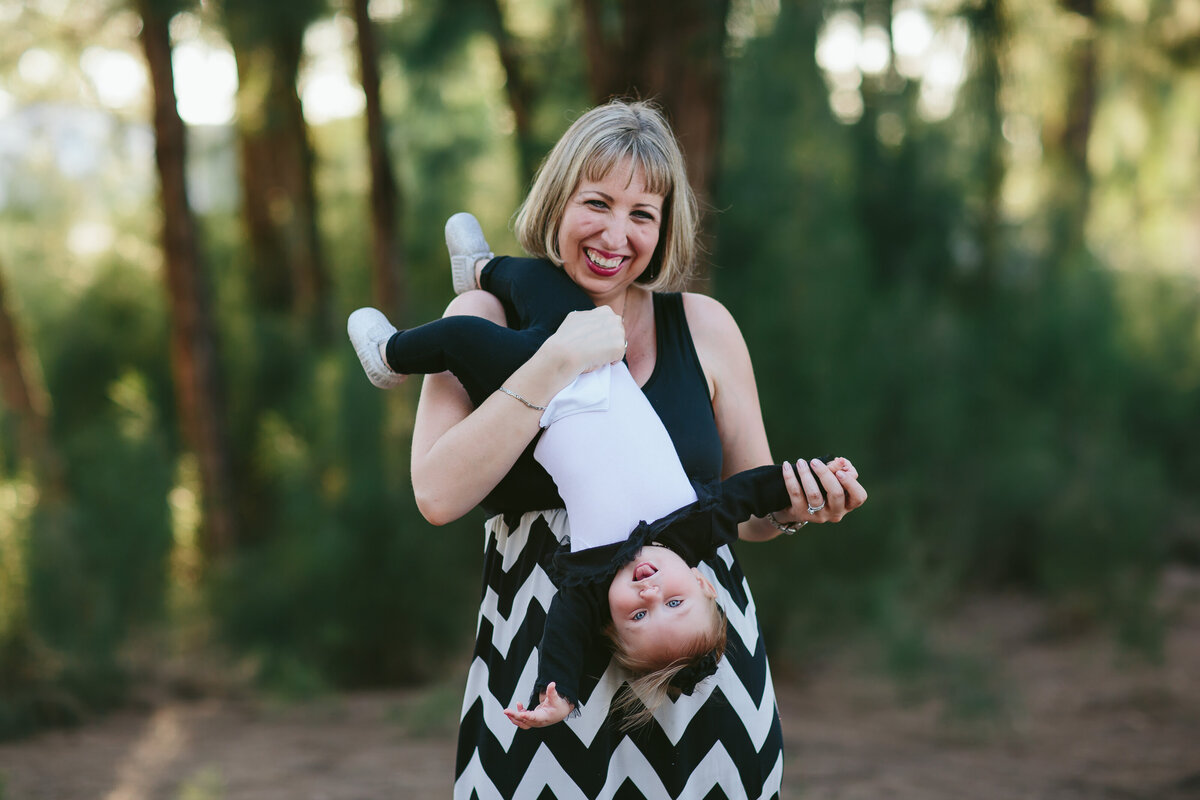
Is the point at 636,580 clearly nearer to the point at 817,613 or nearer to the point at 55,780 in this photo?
the point at 55,780

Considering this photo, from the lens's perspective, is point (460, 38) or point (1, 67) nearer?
point (1, 67)

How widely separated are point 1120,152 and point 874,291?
6.43 m

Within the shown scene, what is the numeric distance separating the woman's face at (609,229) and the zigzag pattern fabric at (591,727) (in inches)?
15.9

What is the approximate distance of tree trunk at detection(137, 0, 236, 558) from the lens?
18.4 feet

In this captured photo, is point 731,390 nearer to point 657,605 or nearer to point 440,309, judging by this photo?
point 657,605

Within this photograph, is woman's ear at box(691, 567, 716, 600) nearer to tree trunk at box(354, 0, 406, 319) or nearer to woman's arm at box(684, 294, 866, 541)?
woman's arm at box(684, 294, 866, 541)

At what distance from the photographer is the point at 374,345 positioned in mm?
1679

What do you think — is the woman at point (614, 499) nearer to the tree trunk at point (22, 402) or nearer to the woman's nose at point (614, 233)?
the woman's nose at point (614, 233)

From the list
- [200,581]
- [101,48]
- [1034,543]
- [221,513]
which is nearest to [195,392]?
[221,513]

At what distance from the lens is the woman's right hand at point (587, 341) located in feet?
5.09

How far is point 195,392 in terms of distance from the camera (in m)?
5.89

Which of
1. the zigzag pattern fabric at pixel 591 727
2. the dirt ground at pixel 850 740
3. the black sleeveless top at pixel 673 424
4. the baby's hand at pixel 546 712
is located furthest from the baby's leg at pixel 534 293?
the dirt ground at pixel 850 740

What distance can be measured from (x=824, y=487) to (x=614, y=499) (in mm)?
333

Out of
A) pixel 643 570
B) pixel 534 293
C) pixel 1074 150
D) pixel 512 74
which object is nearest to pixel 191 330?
pixel 512 74
